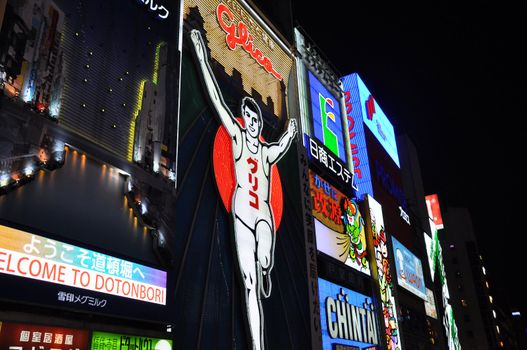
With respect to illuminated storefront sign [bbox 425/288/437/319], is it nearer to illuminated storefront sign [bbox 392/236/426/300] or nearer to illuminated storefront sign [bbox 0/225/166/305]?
illuminated storefront sign [bbox 392/236/426/300]

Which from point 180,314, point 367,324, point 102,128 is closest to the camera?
point 102,128

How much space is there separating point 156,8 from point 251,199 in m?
5.68

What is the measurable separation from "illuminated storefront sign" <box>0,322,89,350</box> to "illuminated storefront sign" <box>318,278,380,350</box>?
32.3 feet

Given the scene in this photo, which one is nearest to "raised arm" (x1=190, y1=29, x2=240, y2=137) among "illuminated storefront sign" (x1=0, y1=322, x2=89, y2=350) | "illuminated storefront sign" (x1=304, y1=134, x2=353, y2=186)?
"illuminated storefront sign" (x1=304, y1=134, x2=353, y2=186)

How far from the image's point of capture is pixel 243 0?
56.5 feet

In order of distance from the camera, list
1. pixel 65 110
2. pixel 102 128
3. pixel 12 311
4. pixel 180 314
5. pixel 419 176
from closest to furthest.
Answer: pixel 12 311 < pixel 65 110 < pixel 102 128 < pixel 180 314 < pixel 419 176

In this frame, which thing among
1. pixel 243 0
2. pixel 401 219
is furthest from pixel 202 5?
pixel 401 219

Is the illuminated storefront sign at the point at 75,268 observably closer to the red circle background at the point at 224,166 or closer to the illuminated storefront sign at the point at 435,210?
the red circle background at the point at 224,166

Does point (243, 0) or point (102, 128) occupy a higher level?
point (243, 0)

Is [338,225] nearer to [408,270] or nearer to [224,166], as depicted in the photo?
[224,166]

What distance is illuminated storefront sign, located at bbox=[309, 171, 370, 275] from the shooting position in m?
18.8

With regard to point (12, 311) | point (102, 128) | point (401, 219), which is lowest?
point (12, 311)

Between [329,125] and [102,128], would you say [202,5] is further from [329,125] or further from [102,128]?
[329,125]

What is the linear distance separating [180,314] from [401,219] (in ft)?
69.6
